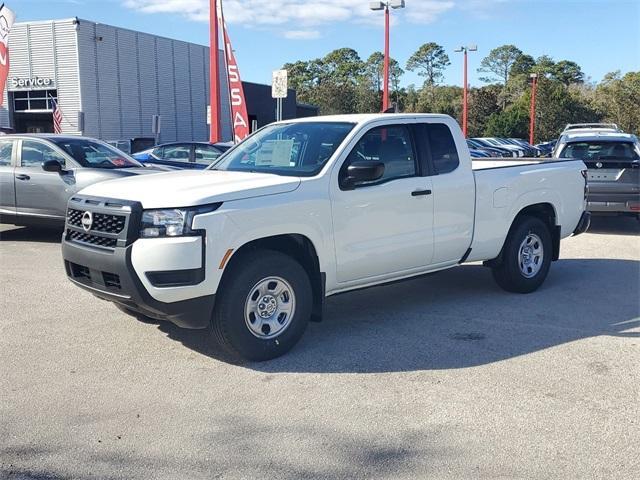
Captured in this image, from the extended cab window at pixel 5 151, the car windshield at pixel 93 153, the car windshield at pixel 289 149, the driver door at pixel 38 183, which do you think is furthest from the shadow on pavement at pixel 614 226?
the extended cab window at pixel 5 151

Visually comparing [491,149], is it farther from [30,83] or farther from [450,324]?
[450,324]

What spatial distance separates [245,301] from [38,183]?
668 centimetres

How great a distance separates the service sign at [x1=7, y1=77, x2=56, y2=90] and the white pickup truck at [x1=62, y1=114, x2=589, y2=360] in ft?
101

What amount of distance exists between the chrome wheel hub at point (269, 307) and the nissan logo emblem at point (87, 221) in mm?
1356

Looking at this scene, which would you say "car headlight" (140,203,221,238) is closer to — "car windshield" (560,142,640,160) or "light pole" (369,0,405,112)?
"car windshield" (560,142,640,160)

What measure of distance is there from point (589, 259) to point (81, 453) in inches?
317

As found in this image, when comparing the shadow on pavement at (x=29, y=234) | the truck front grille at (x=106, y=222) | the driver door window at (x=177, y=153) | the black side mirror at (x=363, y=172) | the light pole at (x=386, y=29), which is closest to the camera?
the truck front grille at (x=106, y=222)

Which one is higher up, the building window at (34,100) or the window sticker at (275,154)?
the building window at (34,100)

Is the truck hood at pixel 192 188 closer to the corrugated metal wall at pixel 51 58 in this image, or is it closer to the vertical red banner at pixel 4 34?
the vertical red banner at pixel 4 34

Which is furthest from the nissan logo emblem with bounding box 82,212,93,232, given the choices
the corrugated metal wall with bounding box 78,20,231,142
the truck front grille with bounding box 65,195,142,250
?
the corrugated metal wall with bounding box 78,20,231,142

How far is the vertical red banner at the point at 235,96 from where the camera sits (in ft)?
54.0

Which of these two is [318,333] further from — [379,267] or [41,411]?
[41,411]

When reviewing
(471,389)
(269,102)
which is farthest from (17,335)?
(269,102)

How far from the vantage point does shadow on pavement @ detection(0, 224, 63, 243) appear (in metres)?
11.0
